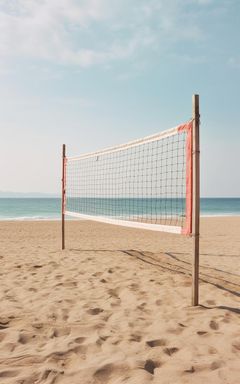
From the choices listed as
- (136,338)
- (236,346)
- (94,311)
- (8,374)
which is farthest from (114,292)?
(8,374)

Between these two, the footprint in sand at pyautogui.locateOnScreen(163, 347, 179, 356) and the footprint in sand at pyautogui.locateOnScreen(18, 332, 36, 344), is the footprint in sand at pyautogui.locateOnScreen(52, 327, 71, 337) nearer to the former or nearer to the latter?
the footprint in sand at pyautogui.locateOnScreen(18, 332, 36, 344)

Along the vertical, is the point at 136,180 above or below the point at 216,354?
above

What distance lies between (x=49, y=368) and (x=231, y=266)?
5060mm

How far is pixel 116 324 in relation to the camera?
3691mm

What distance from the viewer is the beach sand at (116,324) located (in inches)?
104

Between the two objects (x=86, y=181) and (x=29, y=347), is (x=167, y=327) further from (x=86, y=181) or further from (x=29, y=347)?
(x=86, y=181)

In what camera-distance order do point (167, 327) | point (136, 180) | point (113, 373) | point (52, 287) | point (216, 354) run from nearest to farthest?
point (113, 373) → point (216, 354) → point (167, 327) → point (52, 287) → point (136, 180)

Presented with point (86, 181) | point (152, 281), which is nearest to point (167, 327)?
point (152, 281)

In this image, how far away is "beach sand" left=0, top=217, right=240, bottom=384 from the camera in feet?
8.70

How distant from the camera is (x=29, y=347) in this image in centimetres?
309

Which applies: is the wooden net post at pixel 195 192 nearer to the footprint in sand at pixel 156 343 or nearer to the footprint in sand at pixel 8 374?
the footprint in sand at pixel 156 343

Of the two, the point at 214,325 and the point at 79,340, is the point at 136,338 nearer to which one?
the point at 79,340

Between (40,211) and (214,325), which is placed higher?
(214,325)

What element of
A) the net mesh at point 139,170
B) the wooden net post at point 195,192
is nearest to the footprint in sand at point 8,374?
the wooden net post at point 195,192
